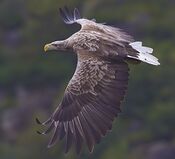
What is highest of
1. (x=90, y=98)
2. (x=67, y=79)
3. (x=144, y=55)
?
(x=144, y=55)

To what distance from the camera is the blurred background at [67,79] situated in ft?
121

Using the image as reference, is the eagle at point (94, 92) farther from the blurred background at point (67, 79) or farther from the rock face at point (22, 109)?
the rock face at point (22, 109)

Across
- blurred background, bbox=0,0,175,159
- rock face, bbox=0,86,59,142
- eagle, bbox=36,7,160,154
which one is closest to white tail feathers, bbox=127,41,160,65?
eagle, bbox=36,7,160,154

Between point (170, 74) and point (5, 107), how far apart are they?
5.07 m

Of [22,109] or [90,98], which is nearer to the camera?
[90,98]

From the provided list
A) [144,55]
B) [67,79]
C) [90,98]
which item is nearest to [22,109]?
[67,79]

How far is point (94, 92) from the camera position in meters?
15.7

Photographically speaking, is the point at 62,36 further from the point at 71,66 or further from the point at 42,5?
the point at 42,5

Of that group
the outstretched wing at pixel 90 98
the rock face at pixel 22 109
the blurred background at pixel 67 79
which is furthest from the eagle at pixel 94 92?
the rock face at pixel 22 109

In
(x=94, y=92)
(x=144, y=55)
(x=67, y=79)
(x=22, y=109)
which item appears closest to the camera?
(x=94, y=92)

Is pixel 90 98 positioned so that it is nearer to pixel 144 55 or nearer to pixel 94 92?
pixel 94 92

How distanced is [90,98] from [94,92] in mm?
85

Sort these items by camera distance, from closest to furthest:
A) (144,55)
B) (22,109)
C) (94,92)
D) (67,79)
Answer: (94,92), (144,55), (22,109), (67,79)

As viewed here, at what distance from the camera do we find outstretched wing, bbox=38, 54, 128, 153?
50.9 ft
